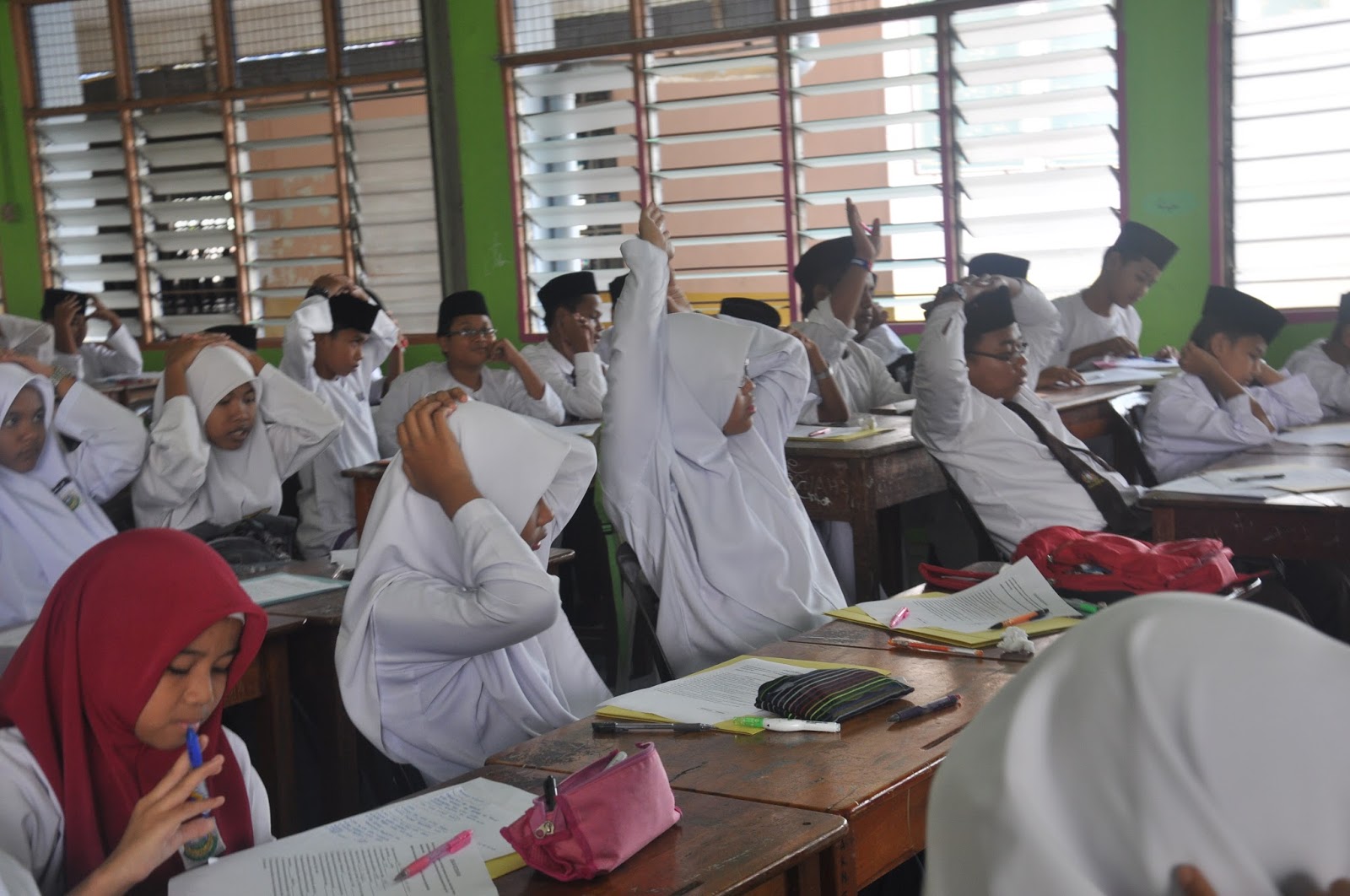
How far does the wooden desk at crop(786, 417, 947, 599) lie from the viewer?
4.04 m

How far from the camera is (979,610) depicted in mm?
2432

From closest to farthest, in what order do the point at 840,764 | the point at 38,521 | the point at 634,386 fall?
the point at 840,764 < the point at 634,386 < the point at 38,521

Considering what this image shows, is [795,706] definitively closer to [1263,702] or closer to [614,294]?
[1263,702]

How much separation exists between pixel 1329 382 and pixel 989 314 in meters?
2.21

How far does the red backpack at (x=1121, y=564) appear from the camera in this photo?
8.07 feet

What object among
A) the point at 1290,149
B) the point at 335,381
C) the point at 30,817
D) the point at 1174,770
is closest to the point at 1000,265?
the point at 1290,149

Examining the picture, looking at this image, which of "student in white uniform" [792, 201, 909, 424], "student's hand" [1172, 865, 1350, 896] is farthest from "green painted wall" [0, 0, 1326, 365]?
"student's hand" [1172, 865, 1350, 896]

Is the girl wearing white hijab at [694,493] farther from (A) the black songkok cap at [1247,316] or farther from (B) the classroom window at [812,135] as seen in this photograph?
(B) the classroom window at [812,135]

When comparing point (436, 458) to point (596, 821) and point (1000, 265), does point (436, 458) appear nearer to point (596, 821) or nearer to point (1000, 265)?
point (596, 821)

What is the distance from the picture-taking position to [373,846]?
57.6 inches

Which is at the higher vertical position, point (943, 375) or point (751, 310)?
point (751, 310)

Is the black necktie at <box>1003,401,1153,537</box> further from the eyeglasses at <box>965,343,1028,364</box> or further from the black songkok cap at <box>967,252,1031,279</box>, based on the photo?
the black songkok cap at <box>967,252,1031,279</box>

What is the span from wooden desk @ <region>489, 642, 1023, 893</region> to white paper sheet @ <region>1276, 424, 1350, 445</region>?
2.86 metres

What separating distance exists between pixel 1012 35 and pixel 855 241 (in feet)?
5.80
